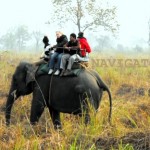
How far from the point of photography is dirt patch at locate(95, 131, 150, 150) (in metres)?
3.95

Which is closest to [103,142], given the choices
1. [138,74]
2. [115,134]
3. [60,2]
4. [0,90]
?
[115,134]

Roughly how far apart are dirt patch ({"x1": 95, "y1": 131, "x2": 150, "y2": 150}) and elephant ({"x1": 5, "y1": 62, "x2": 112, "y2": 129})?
46.4 inches

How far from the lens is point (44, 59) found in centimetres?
668

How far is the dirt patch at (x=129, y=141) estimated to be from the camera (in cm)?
395

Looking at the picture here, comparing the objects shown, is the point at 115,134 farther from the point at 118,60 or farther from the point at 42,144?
the point at 118,60

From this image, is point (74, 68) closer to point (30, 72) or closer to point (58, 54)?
point (58, 54)

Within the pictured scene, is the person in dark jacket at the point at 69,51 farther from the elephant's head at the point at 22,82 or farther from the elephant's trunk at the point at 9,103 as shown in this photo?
the elephant's trunk at the point at 9,103

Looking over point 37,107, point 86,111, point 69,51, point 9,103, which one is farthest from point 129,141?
point 9,103

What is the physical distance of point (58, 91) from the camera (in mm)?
6141

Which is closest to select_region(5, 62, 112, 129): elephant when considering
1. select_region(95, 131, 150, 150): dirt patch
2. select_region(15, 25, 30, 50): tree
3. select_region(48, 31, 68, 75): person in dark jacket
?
select_region(48, 31, 68, 75): person in dark jacket

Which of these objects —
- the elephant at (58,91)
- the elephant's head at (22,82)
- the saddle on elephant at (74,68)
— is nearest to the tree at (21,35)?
the elephant's head at (22,82)

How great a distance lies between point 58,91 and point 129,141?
2242 millimetres

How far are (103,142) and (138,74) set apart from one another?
8.68 metres

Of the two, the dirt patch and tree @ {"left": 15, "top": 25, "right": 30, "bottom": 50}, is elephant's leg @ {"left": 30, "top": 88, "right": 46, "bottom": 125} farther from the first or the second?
tree @ {"left": 15, "top": 25, "right": 30, "bottom": 50}
